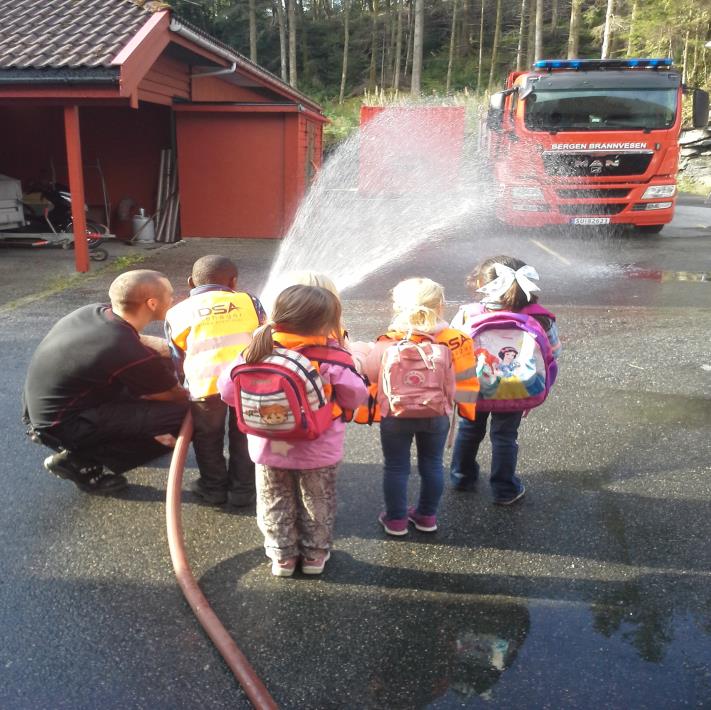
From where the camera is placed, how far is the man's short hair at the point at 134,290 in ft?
11.1

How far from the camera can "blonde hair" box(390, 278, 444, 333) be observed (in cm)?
304

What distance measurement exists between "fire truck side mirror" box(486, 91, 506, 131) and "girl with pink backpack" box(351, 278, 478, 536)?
431 inches

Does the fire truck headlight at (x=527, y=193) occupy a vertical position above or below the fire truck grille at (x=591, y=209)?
above

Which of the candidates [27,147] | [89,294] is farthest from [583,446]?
[27,147]

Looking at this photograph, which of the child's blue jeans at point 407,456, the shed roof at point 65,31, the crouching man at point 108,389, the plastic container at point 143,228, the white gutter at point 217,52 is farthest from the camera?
the plastic container at point 143,228

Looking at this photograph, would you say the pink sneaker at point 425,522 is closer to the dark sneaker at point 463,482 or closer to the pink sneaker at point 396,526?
the pink sneaker at point 396,526

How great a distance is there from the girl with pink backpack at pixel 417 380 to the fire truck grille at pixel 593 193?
32.5 feet

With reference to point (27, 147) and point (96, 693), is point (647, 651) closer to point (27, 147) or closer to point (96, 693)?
point (96, 693)

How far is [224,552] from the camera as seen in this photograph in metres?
3.23

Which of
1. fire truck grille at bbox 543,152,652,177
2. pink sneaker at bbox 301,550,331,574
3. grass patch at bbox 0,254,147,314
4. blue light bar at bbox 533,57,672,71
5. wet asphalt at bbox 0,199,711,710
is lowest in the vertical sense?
grass patch at bbox 0,254,147,314

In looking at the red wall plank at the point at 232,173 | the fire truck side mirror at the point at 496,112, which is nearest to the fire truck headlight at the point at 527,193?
the fire truck side mirror at the point at 496,112

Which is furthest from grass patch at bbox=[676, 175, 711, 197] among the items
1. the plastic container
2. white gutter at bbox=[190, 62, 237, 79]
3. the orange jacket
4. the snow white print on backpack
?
the orange jacket

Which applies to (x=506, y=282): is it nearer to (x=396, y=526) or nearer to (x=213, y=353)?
(x=396, y=526)

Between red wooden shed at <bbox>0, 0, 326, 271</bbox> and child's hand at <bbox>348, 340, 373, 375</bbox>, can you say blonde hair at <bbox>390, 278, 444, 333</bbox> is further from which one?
red wooden shed at <bbox>0, 0, 326, 271</bbox>
